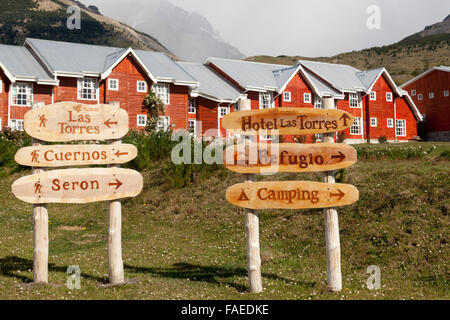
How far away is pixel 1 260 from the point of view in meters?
9.51

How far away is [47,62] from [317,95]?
957 inches

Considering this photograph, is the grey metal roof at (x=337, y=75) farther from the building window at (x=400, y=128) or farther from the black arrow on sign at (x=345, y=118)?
the black arrow on sign at (x=345, y=118)

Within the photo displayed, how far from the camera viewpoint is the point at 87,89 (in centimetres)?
3209

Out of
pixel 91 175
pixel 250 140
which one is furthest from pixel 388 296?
pixel 91 175

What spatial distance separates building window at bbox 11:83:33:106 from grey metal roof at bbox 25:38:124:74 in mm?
2284

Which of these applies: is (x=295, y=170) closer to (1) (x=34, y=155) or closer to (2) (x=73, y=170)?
(2) (x=73, y=170)

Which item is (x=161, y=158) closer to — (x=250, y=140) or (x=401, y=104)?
(x=250, y=140)

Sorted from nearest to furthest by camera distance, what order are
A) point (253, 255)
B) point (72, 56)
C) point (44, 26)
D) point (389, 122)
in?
point (253, 255)
point (72, 56)
point (389, 122)
point (44, 26)

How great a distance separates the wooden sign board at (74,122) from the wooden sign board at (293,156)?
2391mm

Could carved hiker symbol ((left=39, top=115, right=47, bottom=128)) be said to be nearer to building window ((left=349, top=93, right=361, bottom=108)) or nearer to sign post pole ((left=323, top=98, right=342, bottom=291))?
sign post pole ((left=323, top=98, right=342, bottom=291))

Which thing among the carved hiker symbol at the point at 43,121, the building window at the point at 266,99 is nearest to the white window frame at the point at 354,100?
the building window at the point at 266,99

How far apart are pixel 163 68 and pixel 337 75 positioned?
19.1m

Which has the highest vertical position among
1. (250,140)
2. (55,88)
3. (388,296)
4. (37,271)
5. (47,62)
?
(47,62)

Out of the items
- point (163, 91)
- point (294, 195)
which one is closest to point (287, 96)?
point (163, 91)
